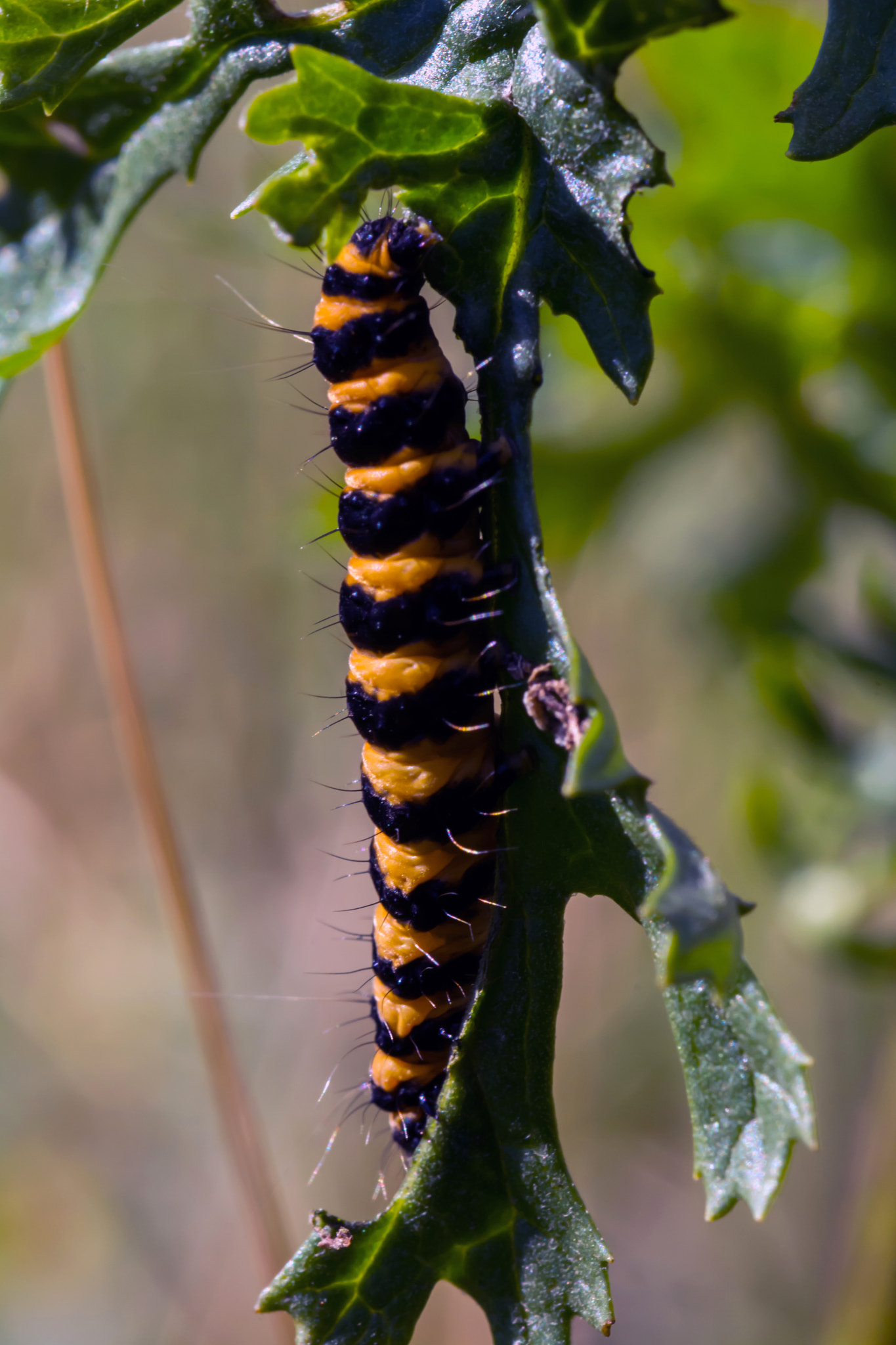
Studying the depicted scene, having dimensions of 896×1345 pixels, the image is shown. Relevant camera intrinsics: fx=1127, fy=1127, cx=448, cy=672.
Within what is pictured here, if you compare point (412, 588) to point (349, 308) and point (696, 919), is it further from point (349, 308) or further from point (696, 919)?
point (696, 919)

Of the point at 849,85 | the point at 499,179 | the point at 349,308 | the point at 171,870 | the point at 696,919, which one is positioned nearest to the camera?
the point at 696,919

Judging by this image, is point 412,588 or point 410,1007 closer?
point 412,588

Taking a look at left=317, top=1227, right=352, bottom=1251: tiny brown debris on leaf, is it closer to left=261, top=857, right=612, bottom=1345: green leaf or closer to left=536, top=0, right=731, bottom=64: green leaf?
left=261, top=857, right=612, bottom=1345: green leaf

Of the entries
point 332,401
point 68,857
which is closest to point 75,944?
point 68,857

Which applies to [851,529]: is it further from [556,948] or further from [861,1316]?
[556,948]

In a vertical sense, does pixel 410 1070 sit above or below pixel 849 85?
below

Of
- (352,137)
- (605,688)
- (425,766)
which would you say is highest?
(352,137)

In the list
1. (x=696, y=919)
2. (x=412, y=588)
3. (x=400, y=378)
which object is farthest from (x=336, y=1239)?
(x=400, y=378)
